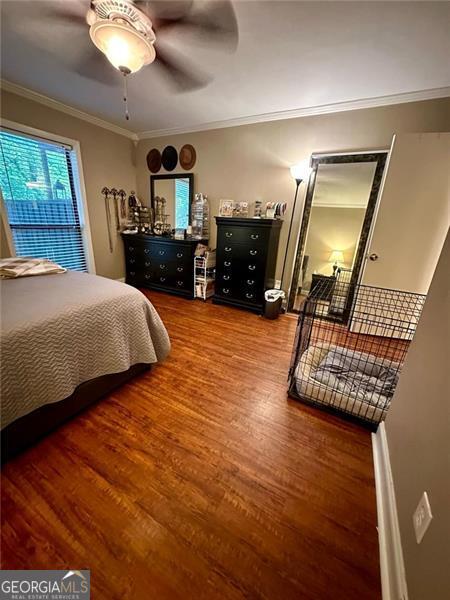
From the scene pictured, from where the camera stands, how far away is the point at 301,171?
2.70 meters

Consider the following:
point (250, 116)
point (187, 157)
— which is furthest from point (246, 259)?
point (187, 157)

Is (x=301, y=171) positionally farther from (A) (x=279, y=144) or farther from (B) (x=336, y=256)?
(B) (x=336, y=256)

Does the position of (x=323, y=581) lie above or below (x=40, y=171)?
below

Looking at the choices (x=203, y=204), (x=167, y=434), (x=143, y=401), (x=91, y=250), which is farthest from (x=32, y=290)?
(x=203, y=204)

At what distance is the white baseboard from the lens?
0.79 metres

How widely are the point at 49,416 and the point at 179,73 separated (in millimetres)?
2910

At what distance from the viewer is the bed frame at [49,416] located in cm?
115

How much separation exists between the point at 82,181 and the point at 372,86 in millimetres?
3688

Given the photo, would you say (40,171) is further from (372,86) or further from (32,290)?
(372,86)

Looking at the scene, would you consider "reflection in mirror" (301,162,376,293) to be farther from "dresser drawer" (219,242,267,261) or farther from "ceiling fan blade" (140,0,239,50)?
Answer: "ceiling fan blade" (140,0,239,50)

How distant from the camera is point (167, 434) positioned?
138 centimetres

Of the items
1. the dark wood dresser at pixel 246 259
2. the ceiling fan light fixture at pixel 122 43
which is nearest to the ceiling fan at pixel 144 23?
the ceiling fan light fixture at pixel 122 43

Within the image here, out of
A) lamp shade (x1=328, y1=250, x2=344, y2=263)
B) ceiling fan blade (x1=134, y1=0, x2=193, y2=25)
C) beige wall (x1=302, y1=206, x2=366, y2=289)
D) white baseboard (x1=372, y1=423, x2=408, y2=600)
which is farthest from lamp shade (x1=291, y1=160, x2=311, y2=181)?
white baseboard (x1=372, y1=423, x2=408, y2=600)

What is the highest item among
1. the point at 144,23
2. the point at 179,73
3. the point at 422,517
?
the point at 179,73
